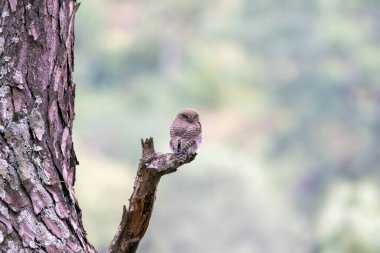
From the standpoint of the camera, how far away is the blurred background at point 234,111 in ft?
57.7

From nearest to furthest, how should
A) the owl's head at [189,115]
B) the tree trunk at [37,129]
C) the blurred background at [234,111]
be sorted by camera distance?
the tree trunk at [37,129] → the owl's head at [189,115] → the blurred background at [234,111]

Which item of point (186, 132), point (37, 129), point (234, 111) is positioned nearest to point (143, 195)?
point (186, 132)

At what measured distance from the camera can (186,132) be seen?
2.45 m

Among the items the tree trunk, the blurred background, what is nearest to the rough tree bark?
the tree trunk

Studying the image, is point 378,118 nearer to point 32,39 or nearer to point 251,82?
point 251,82

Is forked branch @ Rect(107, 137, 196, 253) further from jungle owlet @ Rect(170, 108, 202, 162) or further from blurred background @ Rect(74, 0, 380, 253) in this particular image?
blurred background @ Rect(74, 0, 380, 253)

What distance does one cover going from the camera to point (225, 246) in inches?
699

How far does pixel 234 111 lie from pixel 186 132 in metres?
31.4

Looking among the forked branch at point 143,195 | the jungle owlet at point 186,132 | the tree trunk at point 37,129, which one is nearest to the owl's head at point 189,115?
the jungle owlet at point 186,132

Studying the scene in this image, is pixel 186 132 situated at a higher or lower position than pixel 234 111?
lower

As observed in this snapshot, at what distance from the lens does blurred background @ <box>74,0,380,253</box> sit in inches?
693

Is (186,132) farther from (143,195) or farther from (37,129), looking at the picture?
(37,129)

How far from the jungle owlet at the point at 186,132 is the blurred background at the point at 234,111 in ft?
26.5

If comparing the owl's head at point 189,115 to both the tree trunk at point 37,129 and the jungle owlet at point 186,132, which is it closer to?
the jungle owlet at point 186,132
